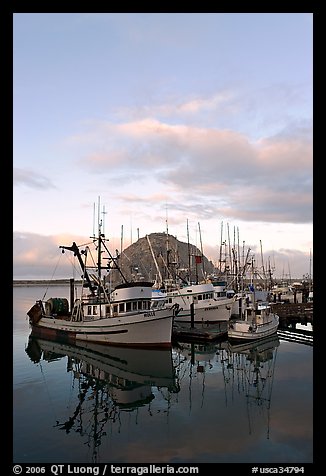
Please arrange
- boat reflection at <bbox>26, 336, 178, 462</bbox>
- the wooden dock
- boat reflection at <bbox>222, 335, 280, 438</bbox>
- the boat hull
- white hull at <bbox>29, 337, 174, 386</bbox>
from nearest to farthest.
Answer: boat reflection at <bbox>26, 336, 178, 462</bbox>, boat reflection at <bbox>222, 335, 280, 438</bbox>, white hull at <bbox>29, 337, 174, 386</bbox>, the boat hull, the wooden dock

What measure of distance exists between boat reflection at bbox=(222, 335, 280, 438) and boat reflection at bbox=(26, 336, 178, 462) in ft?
14.1

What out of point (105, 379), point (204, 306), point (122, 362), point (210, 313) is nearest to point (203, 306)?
point (204, 306)

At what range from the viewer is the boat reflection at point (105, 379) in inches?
735

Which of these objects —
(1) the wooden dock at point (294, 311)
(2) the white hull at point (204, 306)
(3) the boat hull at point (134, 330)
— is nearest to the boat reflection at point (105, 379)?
(3) the boat hull at point (134, 330)

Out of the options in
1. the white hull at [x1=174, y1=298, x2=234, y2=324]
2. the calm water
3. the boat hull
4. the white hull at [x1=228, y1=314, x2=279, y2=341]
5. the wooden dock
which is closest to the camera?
the calm water

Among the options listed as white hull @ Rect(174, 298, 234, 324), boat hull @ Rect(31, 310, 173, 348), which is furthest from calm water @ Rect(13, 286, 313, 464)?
white hull @ Rect(174, 298, 234, 324)

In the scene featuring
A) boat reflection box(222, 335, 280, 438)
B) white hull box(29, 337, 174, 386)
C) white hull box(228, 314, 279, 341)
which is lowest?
white hull box(29, 337, 174, 386)

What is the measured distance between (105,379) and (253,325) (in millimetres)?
17803

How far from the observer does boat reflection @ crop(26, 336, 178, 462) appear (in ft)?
61.2

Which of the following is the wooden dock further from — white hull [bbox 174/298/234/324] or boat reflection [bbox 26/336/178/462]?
boat reflection [bbox 26/336/178/462]

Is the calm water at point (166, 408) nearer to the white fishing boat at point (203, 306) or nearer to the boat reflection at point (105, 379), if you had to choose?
the boat reflection at point (105, 379)
